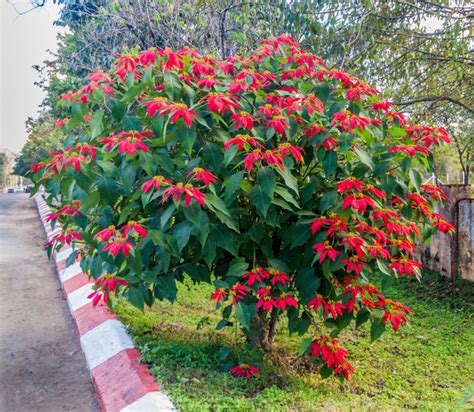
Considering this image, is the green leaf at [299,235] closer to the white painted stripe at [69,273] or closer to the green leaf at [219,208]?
the green leaf at [219,208]

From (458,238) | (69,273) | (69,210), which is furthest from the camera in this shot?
(69,273)

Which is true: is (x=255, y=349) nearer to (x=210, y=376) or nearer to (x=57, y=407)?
(x=210, y=376)

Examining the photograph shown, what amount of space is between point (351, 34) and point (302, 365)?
369cm

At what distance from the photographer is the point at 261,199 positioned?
246 centimetres

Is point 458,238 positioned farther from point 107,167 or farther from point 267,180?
point 107,167

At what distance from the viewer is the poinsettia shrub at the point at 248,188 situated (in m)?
2.48

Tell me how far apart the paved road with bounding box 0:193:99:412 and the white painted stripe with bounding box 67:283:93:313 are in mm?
85

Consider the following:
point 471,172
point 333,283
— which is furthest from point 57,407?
point 471,172

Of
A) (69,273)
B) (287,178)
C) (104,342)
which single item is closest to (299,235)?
(287,178)

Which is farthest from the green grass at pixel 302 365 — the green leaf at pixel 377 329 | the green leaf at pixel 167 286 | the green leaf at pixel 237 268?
the green leaf at pixel 237 268

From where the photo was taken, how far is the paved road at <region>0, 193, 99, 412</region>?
110 inches

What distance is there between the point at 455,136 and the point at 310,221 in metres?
10.8

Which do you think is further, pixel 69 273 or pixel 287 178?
pixel 69 273

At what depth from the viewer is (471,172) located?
21.8 metres
